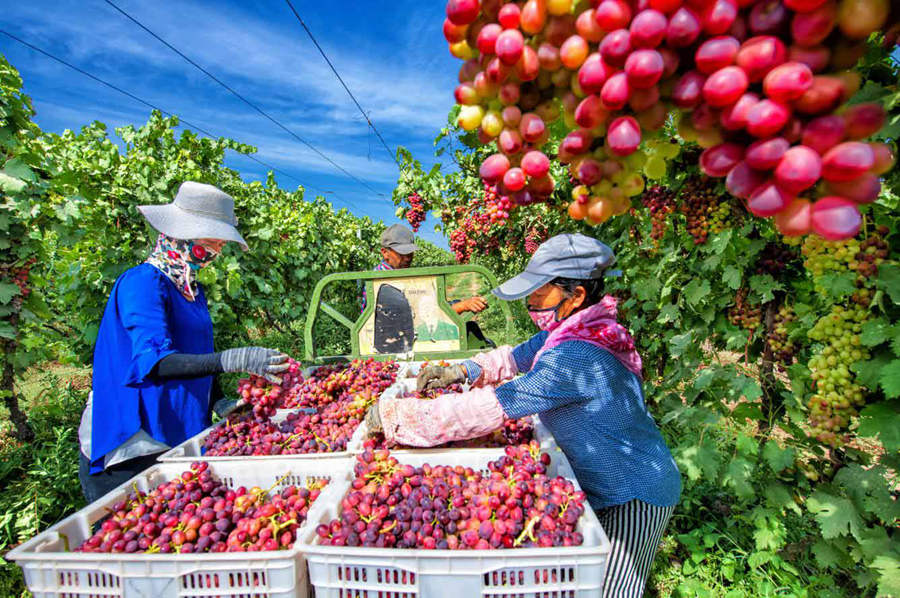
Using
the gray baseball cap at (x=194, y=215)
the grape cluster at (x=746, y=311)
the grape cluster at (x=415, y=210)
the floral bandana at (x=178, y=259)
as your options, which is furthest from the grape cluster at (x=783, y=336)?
the grape cluster at (x=415, y=210)

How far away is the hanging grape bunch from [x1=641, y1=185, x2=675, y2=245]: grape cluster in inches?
89.7

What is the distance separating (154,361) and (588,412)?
6.41 ft

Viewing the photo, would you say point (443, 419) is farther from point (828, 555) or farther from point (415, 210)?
point (415, 210)

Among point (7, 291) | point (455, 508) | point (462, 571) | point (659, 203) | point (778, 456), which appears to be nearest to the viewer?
point (462, 571)

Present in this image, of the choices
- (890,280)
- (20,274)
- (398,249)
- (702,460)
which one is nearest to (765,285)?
(890,280)

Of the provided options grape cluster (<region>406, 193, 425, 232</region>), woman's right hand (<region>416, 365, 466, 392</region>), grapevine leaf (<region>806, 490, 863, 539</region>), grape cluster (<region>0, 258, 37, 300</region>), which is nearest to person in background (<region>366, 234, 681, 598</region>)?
woman's right hand (<region>416, 365, 466, 392</region>)

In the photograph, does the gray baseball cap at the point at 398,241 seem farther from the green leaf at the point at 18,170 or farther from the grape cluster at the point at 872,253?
the grape cluster at the point at 872,253

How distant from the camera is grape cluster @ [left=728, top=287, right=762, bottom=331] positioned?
2.49 m

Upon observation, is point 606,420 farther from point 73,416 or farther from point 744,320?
point 73,416

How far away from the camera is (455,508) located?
4.77 ft

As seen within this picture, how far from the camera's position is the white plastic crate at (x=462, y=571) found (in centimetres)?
120

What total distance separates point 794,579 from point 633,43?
3280mm

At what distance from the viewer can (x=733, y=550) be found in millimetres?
2871

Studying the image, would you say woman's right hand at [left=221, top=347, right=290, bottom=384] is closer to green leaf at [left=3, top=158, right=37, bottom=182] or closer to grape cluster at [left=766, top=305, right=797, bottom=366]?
grape cluster at [left=766, top=305, right=797, bottom=366]
